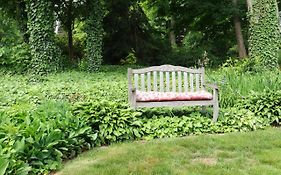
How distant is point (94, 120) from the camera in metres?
5.10

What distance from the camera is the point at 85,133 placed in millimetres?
4801

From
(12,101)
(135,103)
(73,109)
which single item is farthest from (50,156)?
(12,101)

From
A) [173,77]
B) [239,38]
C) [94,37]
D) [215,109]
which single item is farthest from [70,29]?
[215,109]

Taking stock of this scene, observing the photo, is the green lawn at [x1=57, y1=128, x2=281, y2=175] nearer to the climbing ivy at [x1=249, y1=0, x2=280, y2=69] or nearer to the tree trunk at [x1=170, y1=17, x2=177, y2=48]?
the climbing ivy at [x1=249, y1=0, x2=280, y2=69]

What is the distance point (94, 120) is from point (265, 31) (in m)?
7.95

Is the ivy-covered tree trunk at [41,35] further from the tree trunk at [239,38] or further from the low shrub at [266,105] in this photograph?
the low shrub at [266,105]

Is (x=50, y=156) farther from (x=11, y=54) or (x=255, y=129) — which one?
(x=11, y=54)

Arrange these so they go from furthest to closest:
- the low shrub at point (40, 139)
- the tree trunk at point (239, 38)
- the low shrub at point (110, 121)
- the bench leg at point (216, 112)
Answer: the tree trunk at point (239, 38)
the bench leg at point (216, 112)
the low shrub at point (110, 121)
the low shrub at point (40, 139)

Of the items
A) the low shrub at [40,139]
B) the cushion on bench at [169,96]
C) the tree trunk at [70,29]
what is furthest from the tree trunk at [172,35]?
the low shrub at [40,139]

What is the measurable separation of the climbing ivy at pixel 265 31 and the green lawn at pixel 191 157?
6.51m

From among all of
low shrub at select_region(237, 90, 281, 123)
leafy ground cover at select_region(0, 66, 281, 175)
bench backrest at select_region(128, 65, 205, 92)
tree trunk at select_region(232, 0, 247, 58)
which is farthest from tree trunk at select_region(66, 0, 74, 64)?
low shrub at select_region(237, 90, 281, 123)

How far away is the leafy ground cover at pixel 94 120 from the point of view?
3.94 metres

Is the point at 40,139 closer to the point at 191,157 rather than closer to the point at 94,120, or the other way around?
the point at 94,120

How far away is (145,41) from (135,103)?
12.8 metres
